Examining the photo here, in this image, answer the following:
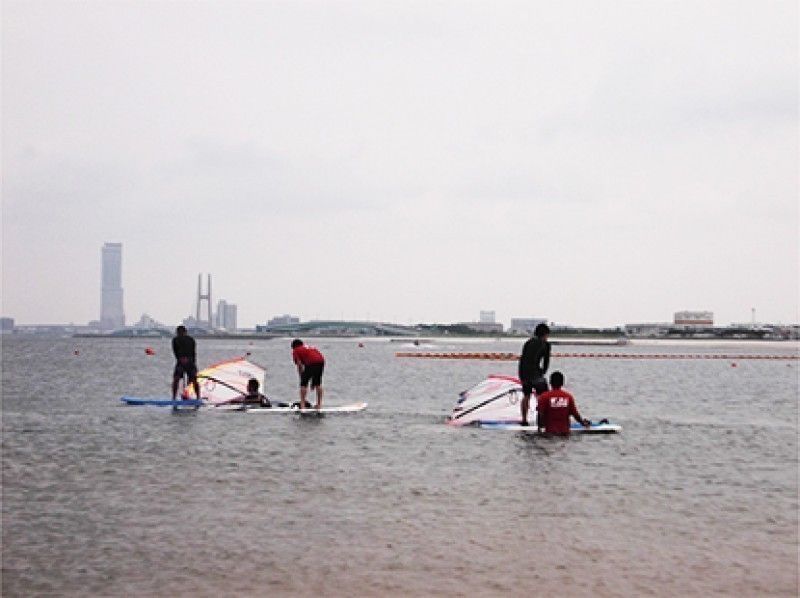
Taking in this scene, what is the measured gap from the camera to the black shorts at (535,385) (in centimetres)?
2139

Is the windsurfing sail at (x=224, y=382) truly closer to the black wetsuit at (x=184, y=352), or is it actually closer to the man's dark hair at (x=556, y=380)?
the black wetsuit at (x=184, y=352)

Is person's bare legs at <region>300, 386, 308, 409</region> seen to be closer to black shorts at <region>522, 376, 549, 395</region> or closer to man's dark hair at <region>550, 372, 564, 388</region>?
black shorts at <region>522, 376, 549, 395</region>

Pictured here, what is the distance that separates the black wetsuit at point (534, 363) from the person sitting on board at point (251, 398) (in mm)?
8688

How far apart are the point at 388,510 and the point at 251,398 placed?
51.5 ft

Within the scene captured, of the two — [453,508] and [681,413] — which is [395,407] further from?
[453,508]

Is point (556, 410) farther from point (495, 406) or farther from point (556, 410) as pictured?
point (495, 406)

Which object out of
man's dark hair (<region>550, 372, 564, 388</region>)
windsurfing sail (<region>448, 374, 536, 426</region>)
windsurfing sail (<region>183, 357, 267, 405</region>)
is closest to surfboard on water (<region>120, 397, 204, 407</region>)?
windsurfing sail (<region>183, 357, 267, 405</region>)

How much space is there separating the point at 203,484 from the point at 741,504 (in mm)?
8132

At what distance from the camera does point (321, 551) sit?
1009 centimetres

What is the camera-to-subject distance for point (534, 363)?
2131cm

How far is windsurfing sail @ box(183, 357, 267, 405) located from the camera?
28.4m

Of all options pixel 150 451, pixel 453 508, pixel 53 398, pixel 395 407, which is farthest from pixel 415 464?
pixel 53 398

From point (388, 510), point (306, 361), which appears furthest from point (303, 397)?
point (388, 510)

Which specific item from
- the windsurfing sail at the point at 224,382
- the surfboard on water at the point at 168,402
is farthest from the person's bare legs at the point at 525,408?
the surfboard on water at the point at 168,402
